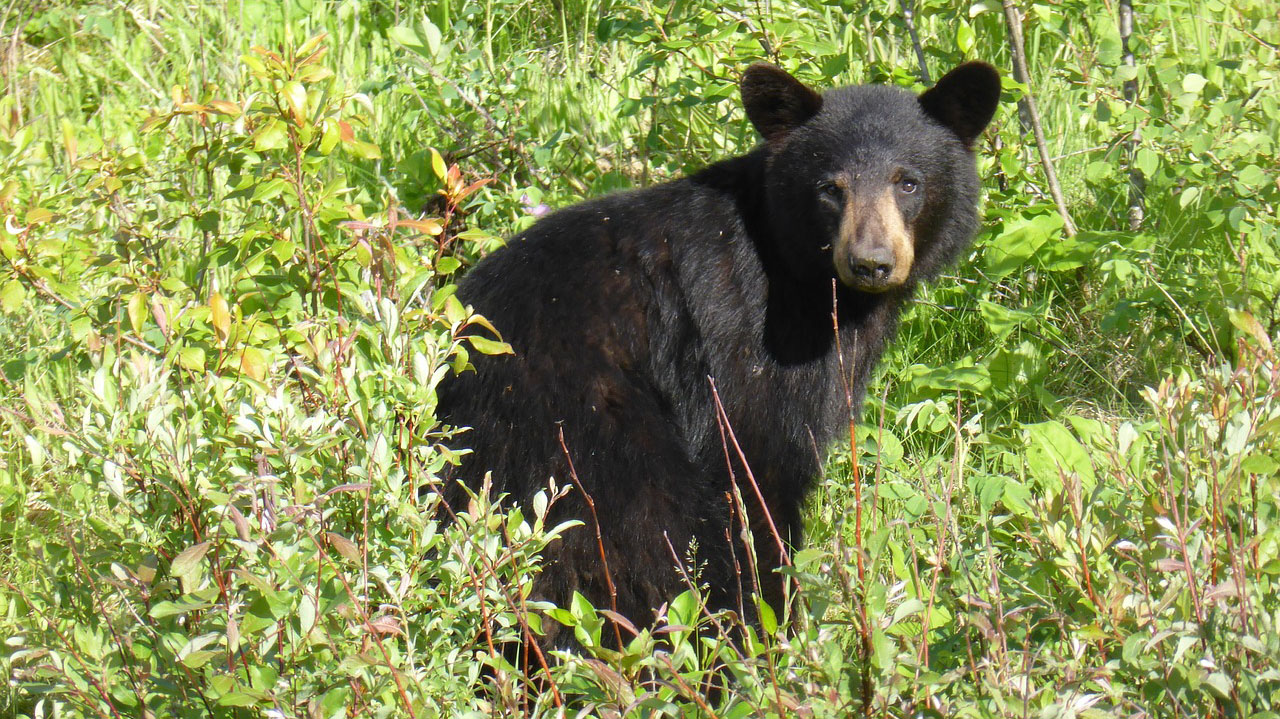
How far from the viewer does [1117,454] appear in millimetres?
2555

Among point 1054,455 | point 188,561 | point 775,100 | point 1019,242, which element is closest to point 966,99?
point 775,100

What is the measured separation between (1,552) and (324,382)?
1.89 metres

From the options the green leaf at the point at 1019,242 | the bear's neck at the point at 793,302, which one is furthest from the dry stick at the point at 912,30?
the bear's neck at the point at 793,302

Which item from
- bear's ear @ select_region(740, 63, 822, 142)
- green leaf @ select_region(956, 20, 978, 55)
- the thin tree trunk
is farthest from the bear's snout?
the thin tree trunk

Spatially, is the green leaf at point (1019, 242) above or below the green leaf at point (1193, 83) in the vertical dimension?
below

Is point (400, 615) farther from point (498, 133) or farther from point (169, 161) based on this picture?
point (498, 133)

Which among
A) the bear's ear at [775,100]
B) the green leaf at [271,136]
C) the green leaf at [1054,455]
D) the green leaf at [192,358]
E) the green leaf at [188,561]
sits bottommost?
the green leaf at [1054,455]

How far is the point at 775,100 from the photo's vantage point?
401 centimetres

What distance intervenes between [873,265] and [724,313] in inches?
20.2

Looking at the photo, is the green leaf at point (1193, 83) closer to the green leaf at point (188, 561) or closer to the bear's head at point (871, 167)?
the bear's head at point (871, 167)

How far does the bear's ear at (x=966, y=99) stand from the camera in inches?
151

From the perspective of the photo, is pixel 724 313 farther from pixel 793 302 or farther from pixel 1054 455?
pixel 1054 455

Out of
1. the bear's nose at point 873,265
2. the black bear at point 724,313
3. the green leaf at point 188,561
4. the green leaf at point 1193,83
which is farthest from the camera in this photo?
the green leaf at point 1193,83

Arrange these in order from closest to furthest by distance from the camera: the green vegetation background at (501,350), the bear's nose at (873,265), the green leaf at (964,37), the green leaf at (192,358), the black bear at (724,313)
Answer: the green vegetation background at (501,350) < the green leaf at (192,358) < the black bear at (724,313) < the bear's nose at (873,265) < the green leaf at (964,37)
